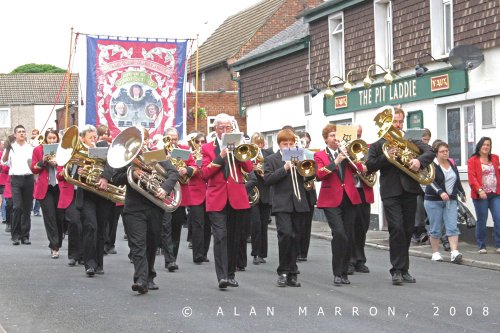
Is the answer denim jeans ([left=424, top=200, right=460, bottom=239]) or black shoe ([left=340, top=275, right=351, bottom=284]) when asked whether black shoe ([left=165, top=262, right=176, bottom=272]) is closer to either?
black shoe ([left=340, top=275, right=351, bottom=284])

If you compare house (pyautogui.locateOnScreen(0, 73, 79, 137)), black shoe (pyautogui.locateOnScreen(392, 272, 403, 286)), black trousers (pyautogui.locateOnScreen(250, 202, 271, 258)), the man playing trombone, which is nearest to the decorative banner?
black trousers (pyautogui.locateOnScreen(250, 202, 271, 258))

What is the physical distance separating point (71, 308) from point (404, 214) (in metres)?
4.41

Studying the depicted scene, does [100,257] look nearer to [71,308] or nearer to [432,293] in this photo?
[71,308]

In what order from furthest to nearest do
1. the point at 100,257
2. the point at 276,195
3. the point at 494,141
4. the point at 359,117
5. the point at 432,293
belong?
the point at 359,117 < the point at 494,141 < the point at 100,257 < the point at 276,195 < the point at 432,293

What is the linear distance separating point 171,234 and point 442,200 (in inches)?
166

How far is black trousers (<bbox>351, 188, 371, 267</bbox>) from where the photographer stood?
14.9m

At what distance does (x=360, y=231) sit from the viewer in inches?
594

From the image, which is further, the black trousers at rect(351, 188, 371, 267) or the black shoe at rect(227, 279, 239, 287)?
the black trousers at rect(351, 188, 371, 267)

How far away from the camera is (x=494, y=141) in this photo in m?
20.0

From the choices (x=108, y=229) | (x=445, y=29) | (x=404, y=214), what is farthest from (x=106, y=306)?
(x=445, y=29)

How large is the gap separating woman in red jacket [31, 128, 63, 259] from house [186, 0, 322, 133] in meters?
24.4

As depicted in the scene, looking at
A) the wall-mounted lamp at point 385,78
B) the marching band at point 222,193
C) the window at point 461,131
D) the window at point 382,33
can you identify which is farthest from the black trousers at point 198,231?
the window at point 382,33

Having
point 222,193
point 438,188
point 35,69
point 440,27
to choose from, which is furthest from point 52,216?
point 35,69

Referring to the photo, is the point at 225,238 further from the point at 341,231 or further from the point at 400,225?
the point at 400,225
